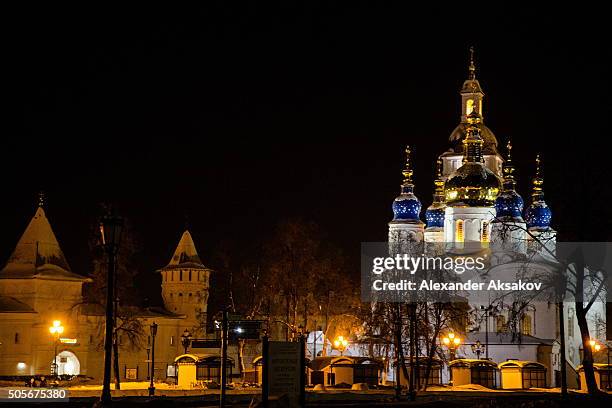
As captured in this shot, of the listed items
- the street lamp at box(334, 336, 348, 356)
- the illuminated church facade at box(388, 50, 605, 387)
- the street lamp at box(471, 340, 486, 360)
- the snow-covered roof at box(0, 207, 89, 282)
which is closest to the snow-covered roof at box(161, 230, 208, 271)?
the snow-covered roof at box(0, 207, 89, 282)

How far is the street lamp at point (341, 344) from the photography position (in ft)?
188

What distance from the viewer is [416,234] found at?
222ft

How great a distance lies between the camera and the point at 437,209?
71.4 m

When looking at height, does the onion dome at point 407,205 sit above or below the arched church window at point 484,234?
above

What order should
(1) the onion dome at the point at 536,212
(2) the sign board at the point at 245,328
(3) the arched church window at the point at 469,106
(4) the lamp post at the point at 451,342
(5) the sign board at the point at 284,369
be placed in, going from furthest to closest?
(3) the arched church window at the point at 469,106
(1) the onion dome at the point at 536,212
(4) the lamp post at the point at 451,342
(2) the sign board at the point at 245,328
(5) the sign board at the point at 284,369

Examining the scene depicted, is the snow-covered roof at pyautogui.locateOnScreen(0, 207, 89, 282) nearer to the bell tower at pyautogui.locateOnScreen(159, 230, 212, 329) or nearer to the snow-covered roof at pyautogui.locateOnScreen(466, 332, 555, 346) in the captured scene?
the bell tower at pyautogui.locateOnScreen(159, 230, 212, 329)

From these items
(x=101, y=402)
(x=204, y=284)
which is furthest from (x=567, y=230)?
(x=204, y=284)

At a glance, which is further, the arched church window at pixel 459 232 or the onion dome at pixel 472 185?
the onion dome at pixel 472 185

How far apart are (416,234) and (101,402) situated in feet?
168

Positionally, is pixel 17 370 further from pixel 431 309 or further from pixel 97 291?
pixel 431 309

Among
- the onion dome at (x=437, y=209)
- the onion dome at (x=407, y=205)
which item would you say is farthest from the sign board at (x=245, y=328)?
the onion dome at (x=437, y=209)

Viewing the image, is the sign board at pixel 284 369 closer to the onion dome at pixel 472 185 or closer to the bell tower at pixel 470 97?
the onion dome at pixel 472 185

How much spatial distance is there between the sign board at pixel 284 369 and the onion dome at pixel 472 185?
160 feet

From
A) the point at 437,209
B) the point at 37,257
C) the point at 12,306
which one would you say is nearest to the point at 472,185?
the point at 437,209
